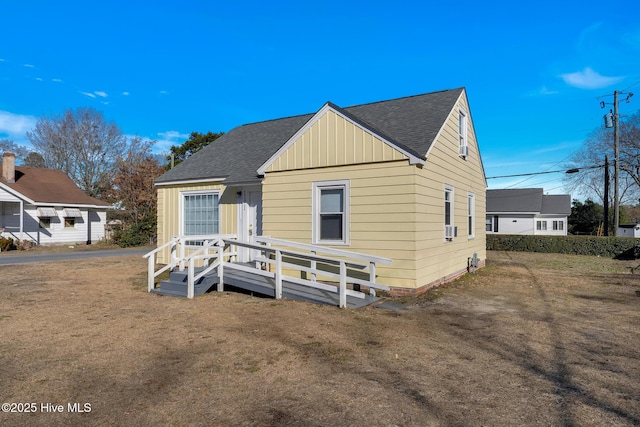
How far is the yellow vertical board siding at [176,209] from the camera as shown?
12492mm

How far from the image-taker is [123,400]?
3811 millimetres

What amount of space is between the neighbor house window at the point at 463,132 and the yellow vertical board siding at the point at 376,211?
4.24 m

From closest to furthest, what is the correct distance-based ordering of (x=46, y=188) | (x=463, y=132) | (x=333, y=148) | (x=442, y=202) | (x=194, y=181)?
(x=333, y=148) < (x=442, y=202) < (x=463, y=132) < (x=194, y=181) < (x=46, y=188)

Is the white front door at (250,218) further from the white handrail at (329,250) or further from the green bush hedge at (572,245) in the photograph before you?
the green bush hedge at (572,245)

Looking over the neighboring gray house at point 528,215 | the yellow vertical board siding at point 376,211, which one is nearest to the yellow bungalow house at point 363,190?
the yellow vertical board siding at point 376,211

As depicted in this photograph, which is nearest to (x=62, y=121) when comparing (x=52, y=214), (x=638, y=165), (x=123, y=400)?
(x=52, y=214)

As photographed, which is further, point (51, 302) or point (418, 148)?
point (418, 148)

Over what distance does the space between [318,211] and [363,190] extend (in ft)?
4.61

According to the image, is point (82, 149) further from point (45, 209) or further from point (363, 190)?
point (363, 190)

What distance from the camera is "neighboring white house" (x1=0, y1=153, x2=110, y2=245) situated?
25.0 metres

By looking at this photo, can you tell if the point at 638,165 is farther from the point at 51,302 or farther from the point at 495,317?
the point at 51,302

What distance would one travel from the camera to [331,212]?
1018 cm

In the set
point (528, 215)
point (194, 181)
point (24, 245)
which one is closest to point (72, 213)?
point (24, 245)

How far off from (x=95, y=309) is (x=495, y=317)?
758 cm
